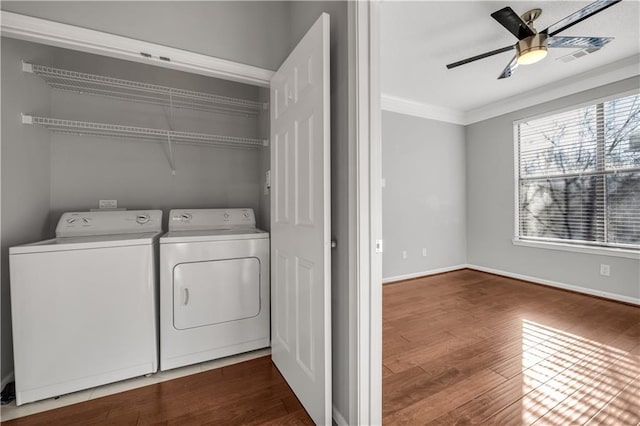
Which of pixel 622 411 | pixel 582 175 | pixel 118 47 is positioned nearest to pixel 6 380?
pixel 118 47

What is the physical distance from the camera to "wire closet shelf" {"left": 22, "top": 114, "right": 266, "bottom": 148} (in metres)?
1.88

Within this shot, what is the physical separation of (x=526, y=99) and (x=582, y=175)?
127cm

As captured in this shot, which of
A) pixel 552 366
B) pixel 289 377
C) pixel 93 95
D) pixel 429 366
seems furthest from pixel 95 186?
pixel 552 366

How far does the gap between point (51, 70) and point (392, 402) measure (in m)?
2.97

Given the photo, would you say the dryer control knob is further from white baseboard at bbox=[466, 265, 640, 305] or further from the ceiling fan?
white baseboard at bbox=[466, 265, 640, 305]

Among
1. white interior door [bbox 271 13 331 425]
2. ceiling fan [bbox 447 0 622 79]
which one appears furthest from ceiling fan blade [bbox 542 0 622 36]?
white interior door [bbox 271 13 331 425]

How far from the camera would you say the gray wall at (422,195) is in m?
3.97

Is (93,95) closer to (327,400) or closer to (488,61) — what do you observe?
(327,400)

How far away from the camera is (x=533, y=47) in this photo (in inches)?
84.7

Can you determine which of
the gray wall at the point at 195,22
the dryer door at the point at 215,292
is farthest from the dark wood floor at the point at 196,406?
the gray wall at the point at 195,22

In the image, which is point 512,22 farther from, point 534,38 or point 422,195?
point 422,195

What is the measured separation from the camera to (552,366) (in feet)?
6.25

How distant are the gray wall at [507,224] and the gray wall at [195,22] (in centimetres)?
378

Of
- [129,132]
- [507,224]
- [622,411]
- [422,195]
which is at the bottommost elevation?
[622,411]
